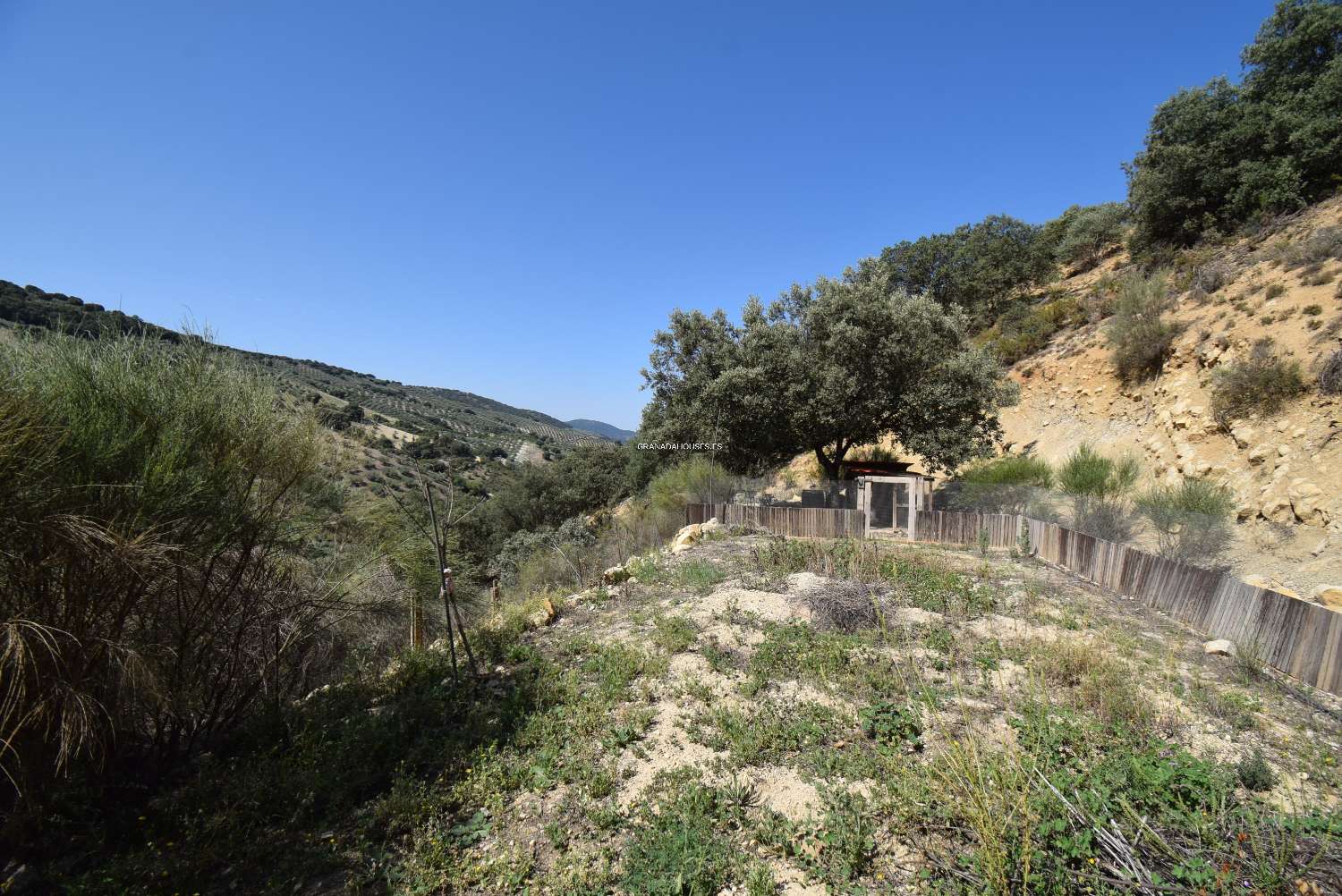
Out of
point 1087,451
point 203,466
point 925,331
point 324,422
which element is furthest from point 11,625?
point 1087,451

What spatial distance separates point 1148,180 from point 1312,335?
39.1ft

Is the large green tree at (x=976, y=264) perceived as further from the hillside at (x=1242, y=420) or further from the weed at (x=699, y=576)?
the weed at (x=699, y=576)

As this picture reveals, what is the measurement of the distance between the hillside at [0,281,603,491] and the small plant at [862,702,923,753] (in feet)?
14.2

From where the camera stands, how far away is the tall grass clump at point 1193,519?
28.4ft

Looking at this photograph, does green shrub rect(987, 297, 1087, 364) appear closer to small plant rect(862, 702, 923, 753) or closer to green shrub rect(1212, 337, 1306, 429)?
green shrub rect(1212, 337, 1306, 429)

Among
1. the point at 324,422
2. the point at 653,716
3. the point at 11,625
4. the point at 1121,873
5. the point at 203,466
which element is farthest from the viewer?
the point at 324,422

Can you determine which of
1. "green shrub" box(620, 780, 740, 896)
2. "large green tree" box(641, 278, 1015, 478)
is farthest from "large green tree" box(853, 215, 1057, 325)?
"green shrub" box(620, 780, 740, 896)

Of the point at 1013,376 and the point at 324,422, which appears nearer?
the point at 324,422

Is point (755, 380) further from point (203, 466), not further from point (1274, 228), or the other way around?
point (1274, 228)

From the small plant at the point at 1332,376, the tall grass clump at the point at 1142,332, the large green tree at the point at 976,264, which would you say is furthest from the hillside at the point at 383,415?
the large green tree at the point at 976,264

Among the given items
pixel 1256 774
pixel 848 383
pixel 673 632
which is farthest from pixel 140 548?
pixel 848 383

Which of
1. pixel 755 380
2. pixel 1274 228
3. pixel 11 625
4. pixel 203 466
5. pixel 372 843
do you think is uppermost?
pixel 1274 228

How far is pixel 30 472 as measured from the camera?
2799 millimetres

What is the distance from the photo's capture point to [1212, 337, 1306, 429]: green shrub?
996cm
